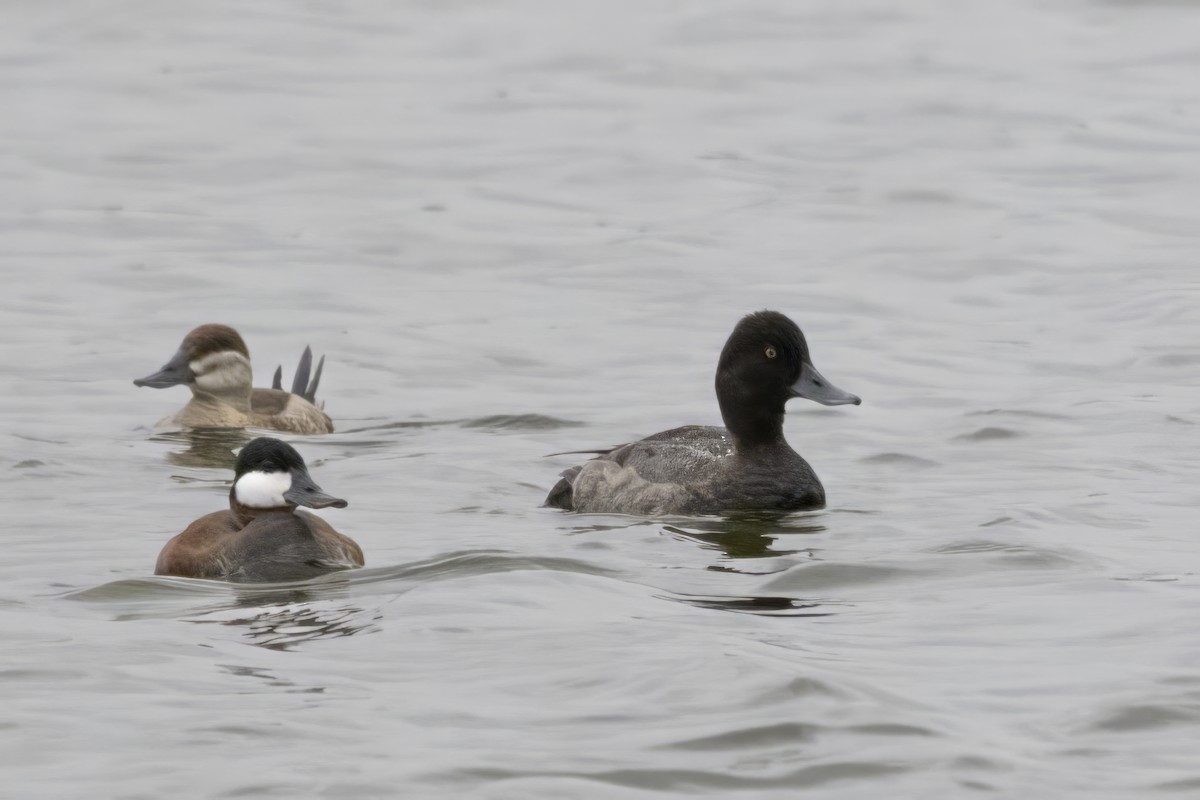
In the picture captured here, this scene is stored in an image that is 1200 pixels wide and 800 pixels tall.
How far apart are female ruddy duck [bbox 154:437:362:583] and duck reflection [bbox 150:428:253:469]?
3.63 metres

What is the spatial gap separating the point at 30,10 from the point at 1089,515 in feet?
82.0

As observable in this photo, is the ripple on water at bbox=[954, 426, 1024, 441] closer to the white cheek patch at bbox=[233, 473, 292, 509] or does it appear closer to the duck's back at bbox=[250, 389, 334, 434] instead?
the duck's back at bbox=[250, 389, 334, 434]

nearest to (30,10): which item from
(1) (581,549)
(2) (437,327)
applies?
(2) (437,327)

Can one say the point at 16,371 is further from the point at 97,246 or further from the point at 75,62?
the point at 75,62

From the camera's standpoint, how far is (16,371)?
15.6m

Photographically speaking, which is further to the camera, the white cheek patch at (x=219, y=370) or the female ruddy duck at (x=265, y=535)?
A: the white cheek patch at (x=219, y=370)

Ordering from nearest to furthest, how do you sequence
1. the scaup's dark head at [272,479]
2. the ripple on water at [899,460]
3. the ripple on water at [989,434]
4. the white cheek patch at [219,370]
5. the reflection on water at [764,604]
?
the reflection on water at [764,604] < the scaup's dark head at [272,479] < the ripple on water at [899,460] < the ripple on water at [989,434] < the white cheek patch at [219,370]

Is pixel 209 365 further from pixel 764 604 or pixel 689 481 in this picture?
pixel 764 604

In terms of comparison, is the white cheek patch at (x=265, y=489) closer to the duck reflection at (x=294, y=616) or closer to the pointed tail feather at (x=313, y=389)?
the duck reflection at (x=294, y=616)

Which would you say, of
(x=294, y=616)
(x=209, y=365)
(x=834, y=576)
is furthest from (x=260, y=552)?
(x=209, y=365)

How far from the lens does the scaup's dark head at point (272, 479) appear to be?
9.42 meters

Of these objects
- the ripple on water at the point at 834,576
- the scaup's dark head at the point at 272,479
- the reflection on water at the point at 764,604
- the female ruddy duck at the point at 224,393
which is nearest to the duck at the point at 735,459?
the ripple on water at the point at 834,576

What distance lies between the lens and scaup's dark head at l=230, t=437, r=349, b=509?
30.9ft

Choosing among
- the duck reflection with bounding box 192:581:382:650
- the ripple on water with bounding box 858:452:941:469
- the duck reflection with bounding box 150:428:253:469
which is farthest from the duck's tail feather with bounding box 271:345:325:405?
the duck reflection with bounding box 192:581:382:650
